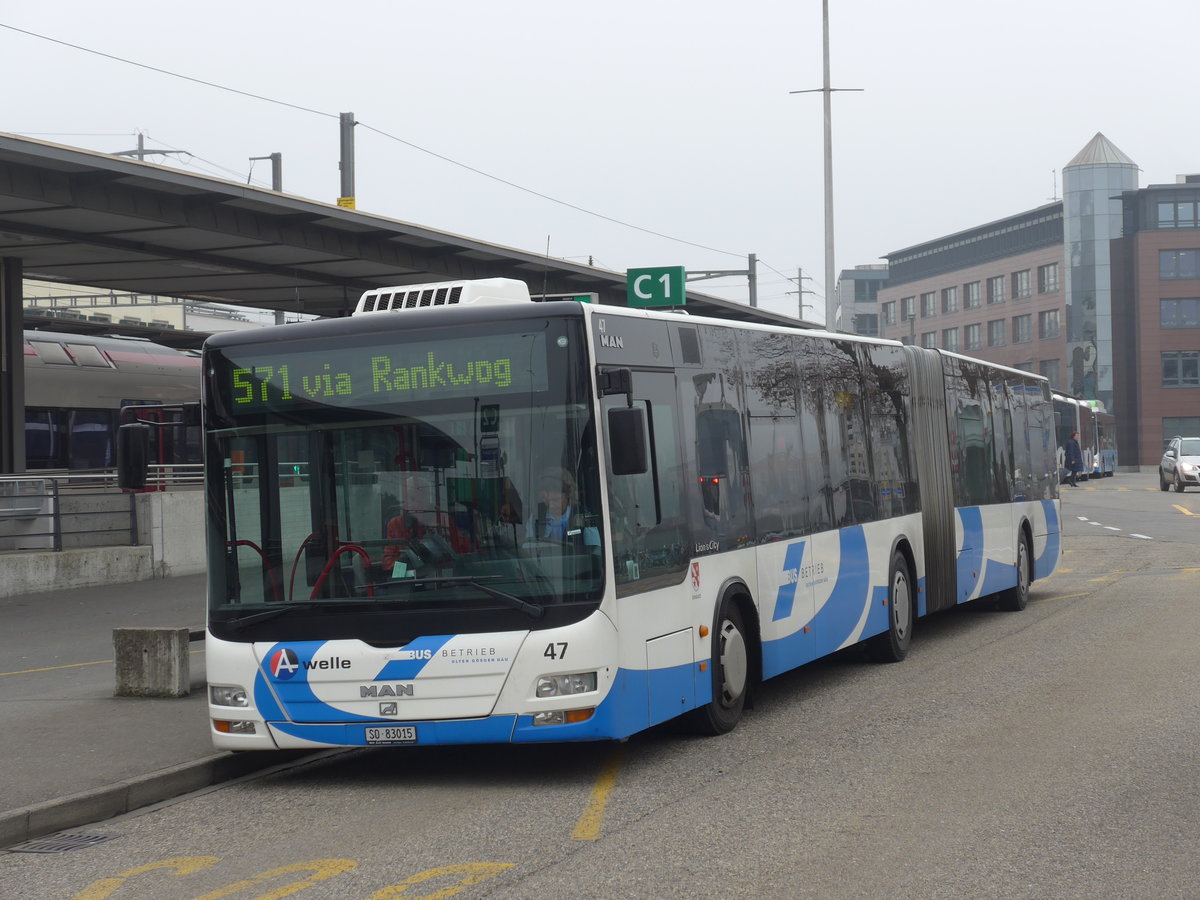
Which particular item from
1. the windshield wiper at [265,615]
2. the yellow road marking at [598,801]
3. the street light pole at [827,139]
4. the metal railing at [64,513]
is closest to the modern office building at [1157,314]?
the street light pole at [827,139]

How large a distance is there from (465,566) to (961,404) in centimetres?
908

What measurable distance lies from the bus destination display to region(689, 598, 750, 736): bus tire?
7.30 ft

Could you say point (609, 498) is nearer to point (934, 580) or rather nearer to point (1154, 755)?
point (1154, 755)

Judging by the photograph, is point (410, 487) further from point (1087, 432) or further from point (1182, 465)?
point (1087, 432)

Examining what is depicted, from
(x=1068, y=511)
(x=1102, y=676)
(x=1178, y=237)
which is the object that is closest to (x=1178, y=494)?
(x=1068, y=511)

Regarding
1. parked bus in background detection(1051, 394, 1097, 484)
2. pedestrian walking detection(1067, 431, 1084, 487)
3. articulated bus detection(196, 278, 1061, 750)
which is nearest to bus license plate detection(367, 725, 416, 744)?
articulated bus detection(196, 278, 1061, 750)

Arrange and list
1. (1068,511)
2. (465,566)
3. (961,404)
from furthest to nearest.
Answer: (1068,511) → (961,404) → (465,566)

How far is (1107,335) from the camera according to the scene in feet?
324

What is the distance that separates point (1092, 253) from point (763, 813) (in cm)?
9651

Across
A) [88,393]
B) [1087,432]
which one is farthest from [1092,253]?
[88,393]

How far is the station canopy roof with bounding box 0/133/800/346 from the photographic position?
19562mm

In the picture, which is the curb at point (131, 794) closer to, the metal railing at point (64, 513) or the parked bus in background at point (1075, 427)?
the metal railing at point (64, 513)

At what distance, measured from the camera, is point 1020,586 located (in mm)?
17703

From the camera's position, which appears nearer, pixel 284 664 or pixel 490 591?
pixel 490 591
